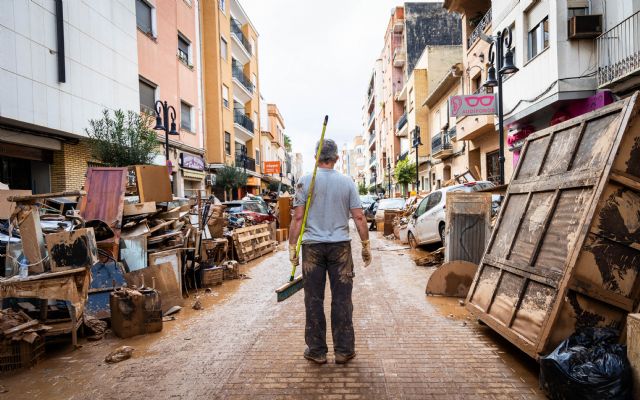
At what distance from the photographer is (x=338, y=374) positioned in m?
3.37

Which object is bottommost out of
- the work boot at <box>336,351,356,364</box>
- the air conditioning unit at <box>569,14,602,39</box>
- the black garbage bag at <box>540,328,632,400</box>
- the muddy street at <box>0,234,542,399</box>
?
the muddy street at <box>0,234,542,399</box>

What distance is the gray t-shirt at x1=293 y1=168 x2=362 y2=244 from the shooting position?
3623 mm

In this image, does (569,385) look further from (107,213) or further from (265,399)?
(107,213)

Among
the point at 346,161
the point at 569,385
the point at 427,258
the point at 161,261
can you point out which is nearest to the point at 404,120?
the point at 427,258

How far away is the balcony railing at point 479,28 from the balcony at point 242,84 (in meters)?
17.3

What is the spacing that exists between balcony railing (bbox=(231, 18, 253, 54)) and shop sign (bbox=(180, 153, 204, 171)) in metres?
12.4

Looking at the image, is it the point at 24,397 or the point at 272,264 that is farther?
the point at 272,264

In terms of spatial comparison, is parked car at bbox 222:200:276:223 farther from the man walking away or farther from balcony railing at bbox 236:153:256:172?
balcony railing at bbox 236:153:256:172

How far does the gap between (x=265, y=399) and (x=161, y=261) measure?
398cm

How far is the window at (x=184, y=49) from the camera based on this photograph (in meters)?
20.6

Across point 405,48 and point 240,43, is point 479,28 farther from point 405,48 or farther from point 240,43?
point 405,48

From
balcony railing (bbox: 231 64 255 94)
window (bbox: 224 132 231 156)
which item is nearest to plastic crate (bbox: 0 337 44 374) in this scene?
window (bbox: 224 132 231 156)

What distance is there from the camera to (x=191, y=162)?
20.8 meters

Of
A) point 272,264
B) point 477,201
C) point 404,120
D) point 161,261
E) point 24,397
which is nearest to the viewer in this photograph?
point 24,397
